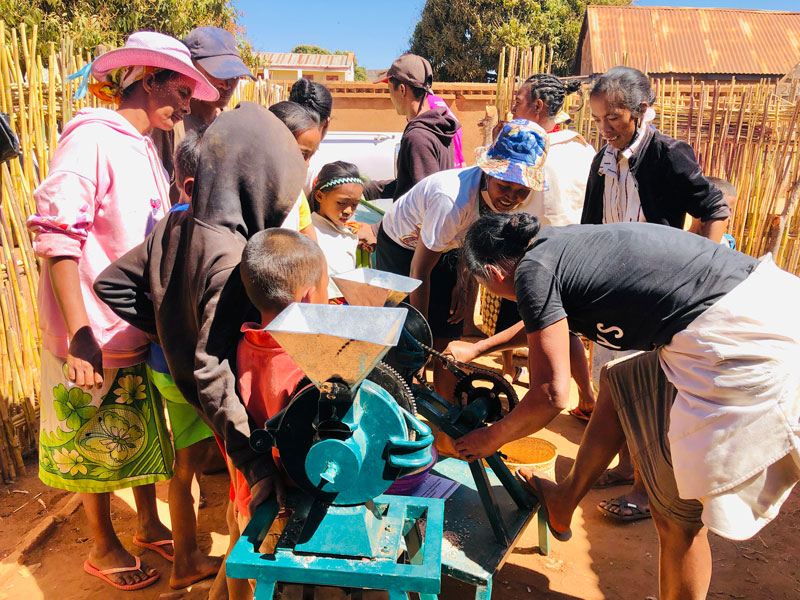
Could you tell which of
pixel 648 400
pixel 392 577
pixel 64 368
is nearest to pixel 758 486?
pixel 648 400

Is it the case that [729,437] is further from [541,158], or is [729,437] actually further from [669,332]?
[541,158]

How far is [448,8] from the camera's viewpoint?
79.3 feet

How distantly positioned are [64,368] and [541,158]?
2.30 meters

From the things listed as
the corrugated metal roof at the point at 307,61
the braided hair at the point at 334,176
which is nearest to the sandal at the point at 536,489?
the braided hair at the point at 334,176

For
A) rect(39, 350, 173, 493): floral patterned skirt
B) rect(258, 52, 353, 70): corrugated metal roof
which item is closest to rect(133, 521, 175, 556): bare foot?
rect(39, 350, 173, 493): floral patterned skirt

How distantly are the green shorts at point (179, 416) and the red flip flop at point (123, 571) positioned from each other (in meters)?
0.67

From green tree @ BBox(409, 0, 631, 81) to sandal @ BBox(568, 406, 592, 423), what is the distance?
2112 centimetres

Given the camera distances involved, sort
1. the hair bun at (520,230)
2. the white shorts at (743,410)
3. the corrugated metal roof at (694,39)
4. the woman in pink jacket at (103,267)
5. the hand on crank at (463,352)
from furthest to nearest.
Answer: the corrugated metal roof at (694,39) → the hand on crank at (463,352) → the woman in pink jacket at (103,267) → the hair bun at (520,230) → the white shorts at (743,410)

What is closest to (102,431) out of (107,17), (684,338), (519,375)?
(684,338)

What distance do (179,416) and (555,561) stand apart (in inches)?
75.0

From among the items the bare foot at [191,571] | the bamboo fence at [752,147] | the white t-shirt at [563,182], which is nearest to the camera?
the bare foot at [191,571]

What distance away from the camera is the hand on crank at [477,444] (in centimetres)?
220

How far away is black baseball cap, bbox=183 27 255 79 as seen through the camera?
9.70 ft

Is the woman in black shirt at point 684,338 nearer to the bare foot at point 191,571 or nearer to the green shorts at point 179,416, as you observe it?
the green shorts at point 179,416
